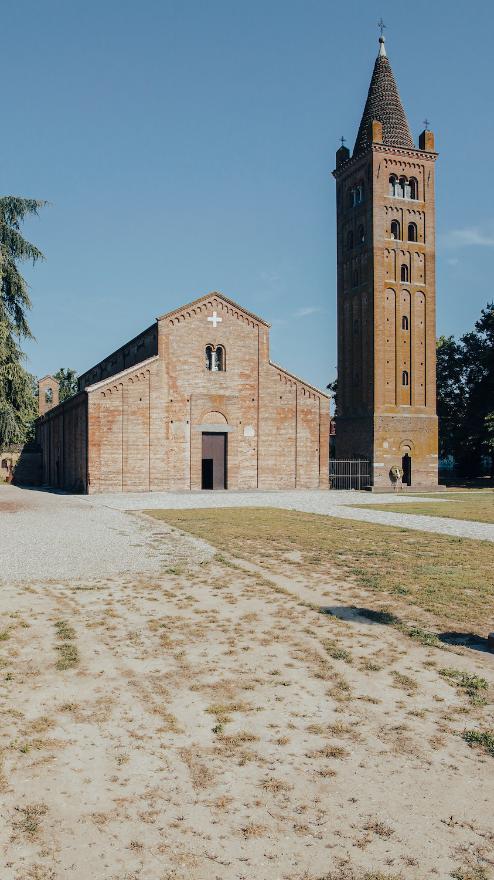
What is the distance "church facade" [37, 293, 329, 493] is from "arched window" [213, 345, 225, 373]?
56 millimetres

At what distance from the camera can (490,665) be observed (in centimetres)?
634

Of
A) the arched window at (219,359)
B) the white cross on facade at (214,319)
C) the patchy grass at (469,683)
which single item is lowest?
the patchy grass at (469,683)

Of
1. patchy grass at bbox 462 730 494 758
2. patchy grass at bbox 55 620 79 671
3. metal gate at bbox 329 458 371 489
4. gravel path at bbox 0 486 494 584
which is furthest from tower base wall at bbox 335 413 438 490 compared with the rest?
patchy grass at bbox 462 730 494 758

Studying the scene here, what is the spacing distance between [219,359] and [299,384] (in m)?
4.94

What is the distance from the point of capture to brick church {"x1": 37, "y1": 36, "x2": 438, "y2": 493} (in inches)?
1394

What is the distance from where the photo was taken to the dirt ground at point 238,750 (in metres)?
3.44

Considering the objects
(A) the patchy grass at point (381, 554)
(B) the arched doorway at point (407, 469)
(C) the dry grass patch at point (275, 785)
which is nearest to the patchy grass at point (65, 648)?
(C) the dry grass patch at point (275, 785)

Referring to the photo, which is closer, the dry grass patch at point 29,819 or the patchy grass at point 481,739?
the dry grass patch at point 29,819

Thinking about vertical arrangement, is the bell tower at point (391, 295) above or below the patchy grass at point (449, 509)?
above

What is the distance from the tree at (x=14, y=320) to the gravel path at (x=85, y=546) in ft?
15.8

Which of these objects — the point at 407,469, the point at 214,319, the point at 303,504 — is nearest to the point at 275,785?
the point at 303,504

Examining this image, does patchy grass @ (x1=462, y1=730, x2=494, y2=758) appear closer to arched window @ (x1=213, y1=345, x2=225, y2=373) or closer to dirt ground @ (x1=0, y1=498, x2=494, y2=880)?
dirt ground @ (x1=0, y1=498, x2=494, y2=880)

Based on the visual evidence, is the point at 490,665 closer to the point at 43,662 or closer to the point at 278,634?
the point at 278,634

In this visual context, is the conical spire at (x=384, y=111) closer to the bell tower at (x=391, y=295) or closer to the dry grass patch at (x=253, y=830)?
the bell tower at (x=391, y=295)
